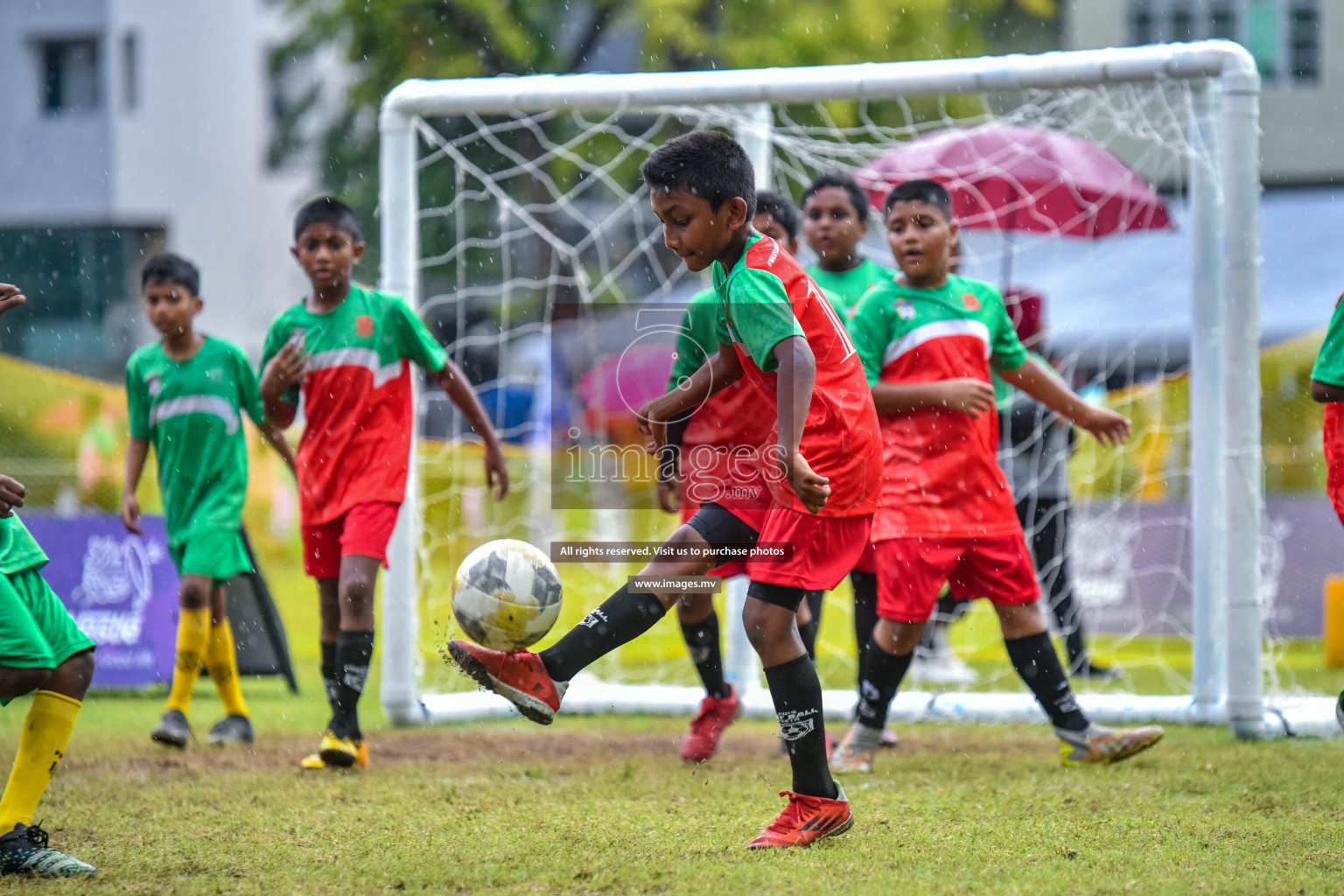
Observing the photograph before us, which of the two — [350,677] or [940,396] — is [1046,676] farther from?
[350,677]

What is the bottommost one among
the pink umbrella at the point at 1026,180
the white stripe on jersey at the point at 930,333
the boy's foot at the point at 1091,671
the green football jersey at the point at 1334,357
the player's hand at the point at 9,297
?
the boy's foot at the point at 1091,671

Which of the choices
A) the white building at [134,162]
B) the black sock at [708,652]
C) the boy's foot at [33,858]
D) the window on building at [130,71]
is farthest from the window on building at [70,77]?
the boy's foot at [33,858]

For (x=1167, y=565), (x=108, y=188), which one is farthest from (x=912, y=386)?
(x=108, y=188)

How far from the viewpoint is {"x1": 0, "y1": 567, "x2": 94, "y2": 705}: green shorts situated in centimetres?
337

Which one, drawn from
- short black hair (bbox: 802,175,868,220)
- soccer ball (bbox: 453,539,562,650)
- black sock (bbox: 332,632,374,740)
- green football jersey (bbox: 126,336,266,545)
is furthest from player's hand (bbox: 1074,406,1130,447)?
green football jersey (bbox: 126,336,266,545)

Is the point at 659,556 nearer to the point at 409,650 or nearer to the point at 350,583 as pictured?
the point at 350,583

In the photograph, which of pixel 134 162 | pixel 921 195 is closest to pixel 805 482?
pixel 921 195

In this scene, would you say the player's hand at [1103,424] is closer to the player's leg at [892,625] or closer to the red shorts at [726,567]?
the player's leg at [892,625]

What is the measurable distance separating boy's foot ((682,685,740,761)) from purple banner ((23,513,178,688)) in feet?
12.0

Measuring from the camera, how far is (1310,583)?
8656 mm

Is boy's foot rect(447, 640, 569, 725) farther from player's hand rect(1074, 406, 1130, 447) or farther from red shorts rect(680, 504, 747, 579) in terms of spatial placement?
player's hand rect(1074, 406, 1130, 447)

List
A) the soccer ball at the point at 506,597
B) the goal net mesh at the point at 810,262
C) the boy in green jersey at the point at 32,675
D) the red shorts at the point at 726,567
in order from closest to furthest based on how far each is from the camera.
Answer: the boy in green jersey at the point at 32,675 < the soccer ball at the point at 506,597 < the red shorts at the point at 726,567 < the goal net mesh at the point at 810,262

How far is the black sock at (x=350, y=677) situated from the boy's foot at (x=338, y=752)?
0.14 feet

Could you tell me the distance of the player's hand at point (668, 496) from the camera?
4887 mm
